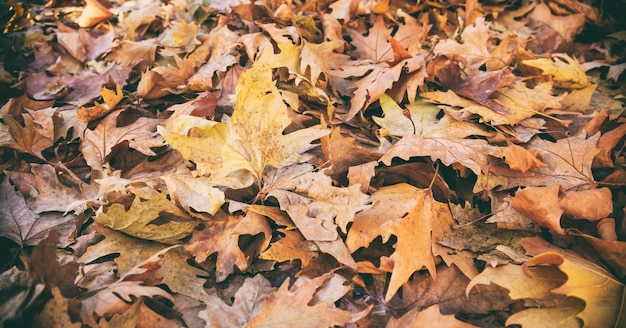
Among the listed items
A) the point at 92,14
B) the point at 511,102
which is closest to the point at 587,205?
the point at 511,102

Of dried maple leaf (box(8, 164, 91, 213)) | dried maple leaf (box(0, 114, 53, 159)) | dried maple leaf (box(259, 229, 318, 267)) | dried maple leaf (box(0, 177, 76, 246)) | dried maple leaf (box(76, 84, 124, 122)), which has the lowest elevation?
dried maple leaf (box(0, 177, 76, 246))

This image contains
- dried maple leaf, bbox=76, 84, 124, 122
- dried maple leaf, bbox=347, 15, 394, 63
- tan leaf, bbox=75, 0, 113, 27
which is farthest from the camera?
tan leaf, bbox=75, 0, 113, 27

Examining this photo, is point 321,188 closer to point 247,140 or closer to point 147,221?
point 247,140

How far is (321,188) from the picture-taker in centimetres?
143

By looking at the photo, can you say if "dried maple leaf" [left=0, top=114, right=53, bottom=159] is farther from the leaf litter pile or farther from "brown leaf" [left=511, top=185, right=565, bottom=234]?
"brown leaf" [left=511, top=185, right=565, bottom=234]


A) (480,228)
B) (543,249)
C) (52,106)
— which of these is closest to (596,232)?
(543,249)

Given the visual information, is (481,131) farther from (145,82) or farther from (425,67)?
(145,82)

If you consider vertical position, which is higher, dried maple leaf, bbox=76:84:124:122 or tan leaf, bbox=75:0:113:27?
tan leaf, bbox=75:0:113:27

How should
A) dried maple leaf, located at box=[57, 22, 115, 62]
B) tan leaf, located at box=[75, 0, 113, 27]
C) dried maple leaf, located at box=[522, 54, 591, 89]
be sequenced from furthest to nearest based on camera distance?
tan leaf, located at box=[75, 0, 113, 27]
dried maple leaf, located at box=[57, 22, 115, 62]
dried maple leaf, located at box=[522, 54, 591, 89]

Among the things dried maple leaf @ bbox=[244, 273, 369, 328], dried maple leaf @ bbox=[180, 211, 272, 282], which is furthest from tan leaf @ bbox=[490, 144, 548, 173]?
dried maple leaf @ bbox=[180, 211, 272, 282]

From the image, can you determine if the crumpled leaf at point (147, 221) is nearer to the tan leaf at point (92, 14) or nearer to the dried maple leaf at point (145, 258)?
the dried maple leaf at point (145, 258)

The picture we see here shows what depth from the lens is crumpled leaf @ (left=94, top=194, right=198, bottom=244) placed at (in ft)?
4.58

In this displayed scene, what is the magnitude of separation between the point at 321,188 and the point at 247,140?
0.33m

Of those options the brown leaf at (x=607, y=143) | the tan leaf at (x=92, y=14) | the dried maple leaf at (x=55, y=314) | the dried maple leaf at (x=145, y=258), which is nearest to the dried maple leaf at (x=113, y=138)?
the dried maple leaf at (x=145, y=258)
